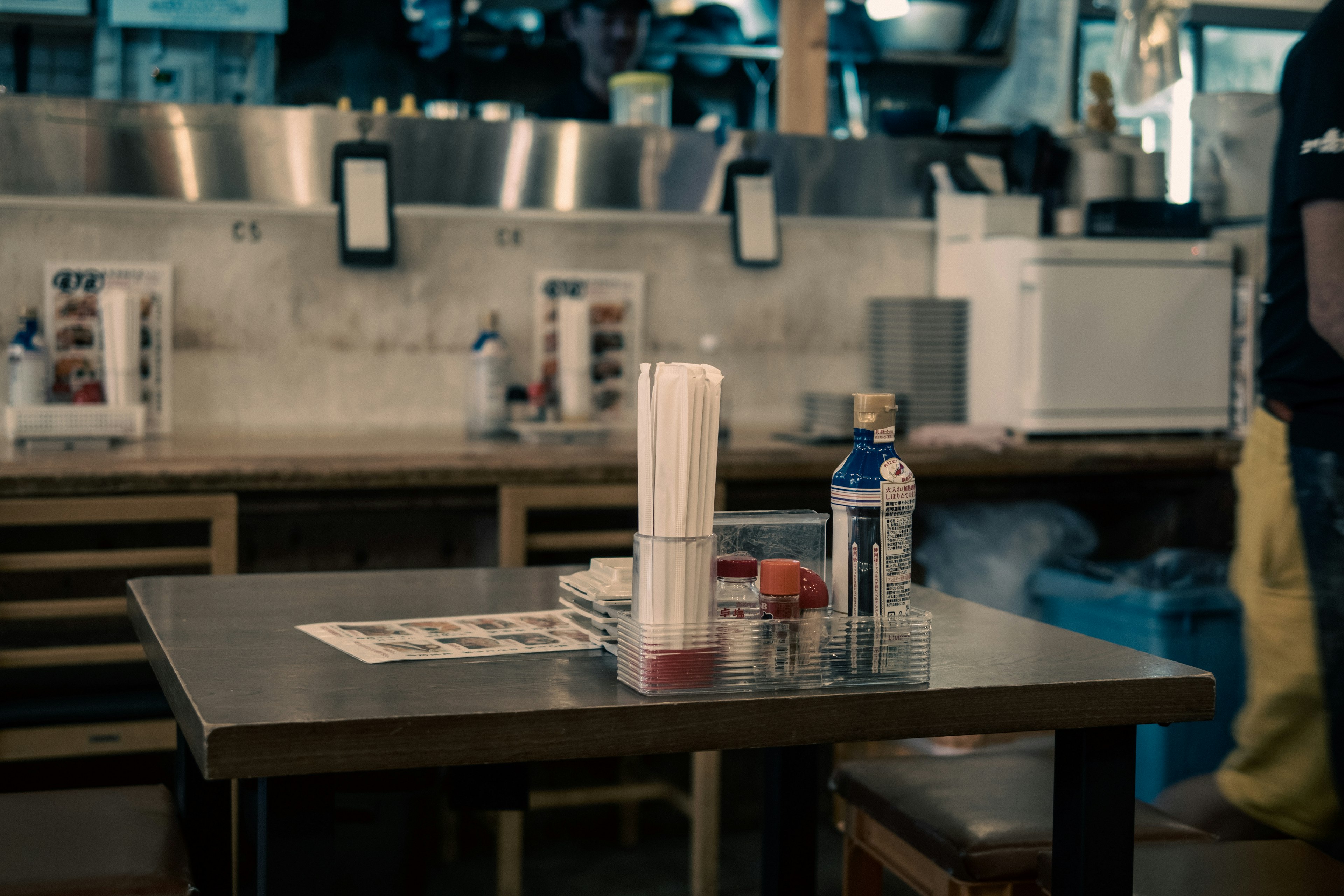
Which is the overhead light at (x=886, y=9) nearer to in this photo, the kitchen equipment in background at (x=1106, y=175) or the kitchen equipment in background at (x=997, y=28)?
the kitchen equipment in background at (x=997, y=28)

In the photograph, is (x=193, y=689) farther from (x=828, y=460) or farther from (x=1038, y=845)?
(x=828, y=460)

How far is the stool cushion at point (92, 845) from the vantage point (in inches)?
52.5

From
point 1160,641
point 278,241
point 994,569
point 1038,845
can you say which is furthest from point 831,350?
point 1038,845

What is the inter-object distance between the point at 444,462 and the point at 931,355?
1419 mm

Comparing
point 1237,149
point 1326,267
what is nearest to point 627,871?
point 1326,267

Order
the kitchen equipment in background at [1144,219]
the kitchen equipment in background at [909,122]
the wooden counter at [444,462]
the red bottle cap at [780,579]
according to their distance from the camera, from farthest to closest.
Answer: the kitchen equipment in background at [909,122], the kitchen equipment in background at [1144,219], the wooden counter at [444,462], the red bottle cap at [780,579]

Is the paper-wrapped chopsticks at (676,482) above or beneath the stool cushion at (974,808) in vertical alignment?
above

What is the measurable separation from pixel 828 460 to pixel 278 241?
1503 mm

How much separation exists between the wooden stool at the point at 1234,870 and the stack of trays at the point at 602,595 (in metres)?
0.58

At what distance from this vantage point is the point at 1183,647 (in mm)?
2939

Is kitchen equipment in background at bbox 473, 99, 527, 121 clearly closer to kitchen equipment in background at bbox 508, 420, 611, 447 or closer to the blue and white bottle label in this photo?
kitchen equipment in background at bbox 508, 420, 611, 447

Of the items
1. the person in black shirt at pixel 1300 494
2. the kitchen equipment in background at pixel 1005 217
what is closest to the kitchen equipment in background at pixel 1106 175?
the kitchen equipment in background at pixel 1005 217

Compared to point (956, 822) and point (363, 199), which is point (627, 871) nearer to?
point (956, 822)

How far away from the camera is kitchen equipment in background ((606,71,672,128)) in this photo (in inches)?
143
